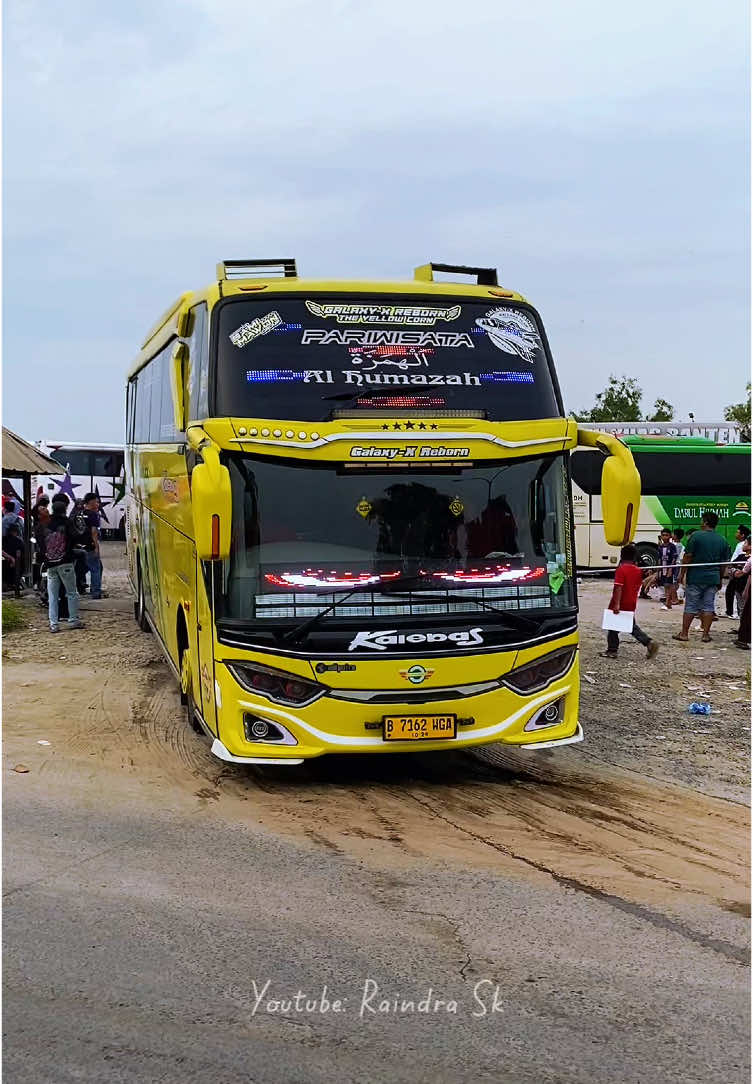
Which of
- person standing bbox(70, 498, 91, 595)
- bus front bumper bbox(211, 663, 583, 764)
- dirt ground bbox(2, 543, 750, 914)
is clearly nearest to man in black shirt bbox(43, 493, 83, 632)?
person standing bbox(70, 498, 91, 595)

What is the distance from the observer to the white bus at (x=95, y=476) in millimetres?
42750

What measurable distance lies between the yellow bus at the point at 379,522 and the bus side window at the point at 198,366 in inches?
2.1

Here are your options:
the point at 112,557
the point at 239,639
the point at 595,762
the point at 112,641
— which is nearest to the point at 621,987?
the point at 239,639

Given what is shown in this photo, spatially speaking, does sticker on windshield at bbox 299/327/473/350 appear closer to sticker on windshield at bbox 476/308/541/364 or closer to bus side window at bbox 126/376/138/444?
sticker on windshield at bbox 476/308/541/364

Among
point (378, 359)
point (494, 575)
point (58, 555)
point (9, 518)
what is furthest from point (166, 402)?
point (9, 518)

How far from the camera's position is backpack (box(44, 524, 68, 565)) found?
55.5 ft

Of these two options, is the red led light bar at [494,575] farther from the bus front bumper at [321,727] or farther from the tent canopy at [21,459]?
the tent canopy at [21,459]

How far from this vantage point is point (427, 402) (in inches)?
335

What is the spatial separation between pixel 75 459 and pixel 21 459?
23.3m

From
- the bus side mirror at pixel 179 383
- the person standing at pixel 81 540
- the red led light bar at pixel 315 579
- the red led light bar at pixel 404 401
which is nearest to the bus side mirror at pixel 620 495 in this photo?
the red led light bar at pixel 404 401

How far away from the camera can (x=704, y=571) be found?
54.2ft

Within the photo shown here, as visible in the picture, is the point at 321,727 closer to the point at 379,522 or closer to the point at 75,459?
the point at 379,522

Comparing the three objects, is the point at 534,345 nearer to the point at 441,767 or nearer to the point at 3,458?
the point at 441,767

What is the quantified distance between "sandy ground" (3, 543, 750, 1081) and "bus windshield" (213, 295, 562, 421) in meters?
2.79
